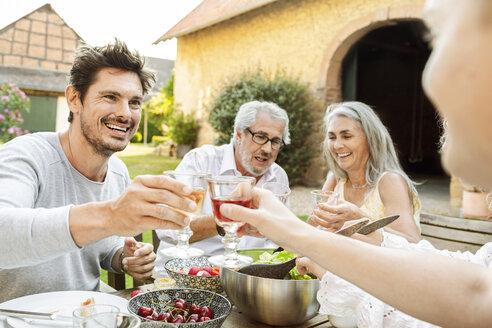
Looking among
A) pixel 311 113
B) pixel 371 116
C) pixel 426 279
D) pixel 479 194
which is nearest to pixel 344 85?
pixel 311 113

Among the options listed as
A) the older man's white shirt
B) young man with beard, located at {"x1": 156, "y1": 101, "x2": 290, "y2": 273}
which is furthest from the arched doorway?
the older man's white shirt

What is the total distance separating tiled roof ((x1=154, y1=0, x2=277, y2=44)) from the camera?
39.1 feet

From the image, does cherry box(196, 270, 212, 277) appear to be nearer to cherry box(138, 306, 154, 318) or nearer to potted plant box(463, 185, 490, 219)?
cherry box(138, 306, 154, 318)

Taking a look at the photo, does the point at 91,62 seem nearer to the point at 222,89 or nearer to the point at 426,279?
the point at 426,279

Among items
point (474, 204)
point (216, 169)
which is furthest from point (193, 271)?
point (474, 204)

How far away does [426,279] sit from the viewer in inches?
46.3

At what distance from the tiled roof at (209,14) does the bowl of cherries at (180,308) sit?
10.6 m

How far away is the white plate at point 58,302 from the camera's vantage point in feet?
4.99

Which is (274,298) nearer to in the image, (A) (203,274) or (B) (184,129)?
(A) (203,274)

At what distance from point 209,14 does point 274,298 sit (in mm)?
14264

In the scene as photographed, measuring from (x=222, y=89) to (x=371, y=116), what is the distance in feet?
30.4

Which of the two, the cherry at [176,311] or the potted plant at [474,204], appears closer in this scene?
the cherry at [176,311]

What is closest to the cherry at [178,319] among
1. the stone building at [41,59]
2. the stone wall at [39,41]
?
the stone building at [41,59]

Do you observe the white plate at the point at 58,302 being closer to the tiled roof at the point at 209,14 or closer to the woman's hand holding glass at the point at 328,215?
the woman's hand holding glass at the point at 328,215
